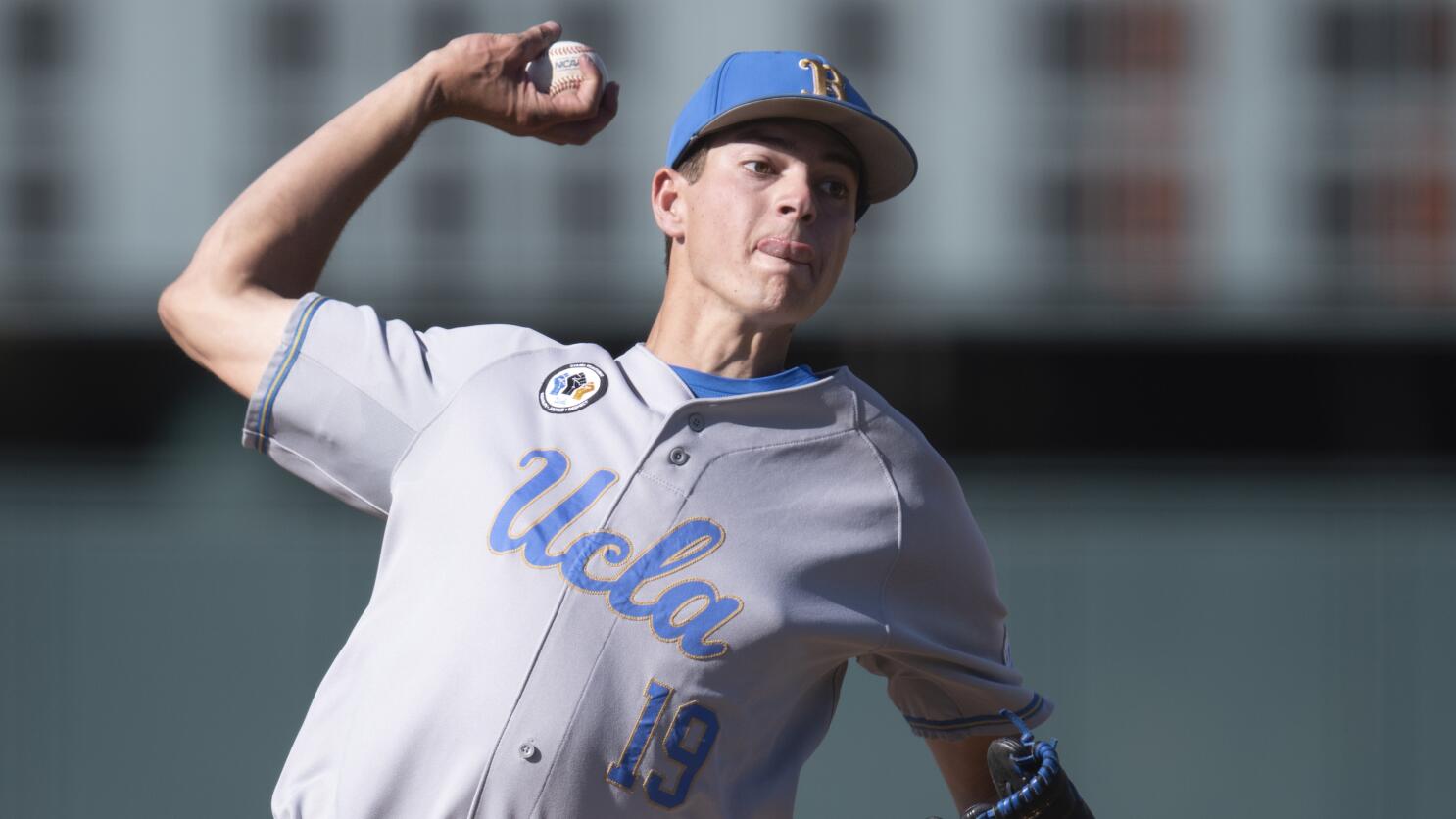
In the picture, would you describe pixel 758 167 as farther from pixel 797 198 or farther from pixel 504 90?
pixel 504 90

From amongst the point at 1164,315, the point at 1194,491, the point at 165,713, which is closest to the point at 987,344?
the point at 1164,315

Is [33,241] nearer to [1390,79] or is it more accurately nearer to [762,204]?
[1390,79]

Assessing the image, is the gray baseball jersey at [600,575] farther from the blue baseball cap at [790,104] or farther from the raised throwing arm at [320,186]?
the blue baseball cap at [790,104]

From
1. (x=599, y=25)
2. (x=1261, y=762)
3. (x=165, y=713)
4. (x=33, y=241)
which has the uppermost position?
(x=599, y=25)

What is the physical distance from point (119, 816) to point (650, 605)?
16.3ft

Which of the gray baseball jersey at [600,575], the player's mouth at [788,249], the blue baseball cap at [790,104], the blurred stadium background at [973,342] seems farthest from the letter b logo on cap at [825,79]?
the blurred stadium background at [973,342]

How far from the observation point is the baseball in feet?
5.95

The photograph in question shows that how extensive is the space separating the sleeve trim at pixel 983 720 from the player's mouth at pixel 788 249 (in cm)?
52

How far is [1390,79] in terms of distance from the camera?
1894 cm

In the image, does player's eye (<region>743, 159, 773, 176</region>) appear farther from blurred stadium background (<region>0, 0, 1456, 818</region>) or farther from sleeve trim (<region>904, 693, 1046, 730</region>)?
blurred stadium background (<region>0, 0, 1456, 818</region>)

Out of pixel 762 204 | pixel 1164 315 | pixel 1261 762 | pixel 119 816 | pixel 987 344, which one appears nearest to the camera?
pixel 762 204

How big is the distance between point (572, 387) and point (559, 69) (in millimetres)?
376

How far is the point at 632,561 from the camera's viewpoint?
1590 mm

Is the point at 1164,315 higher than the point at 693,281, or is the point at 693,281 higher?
the point at 693,281
